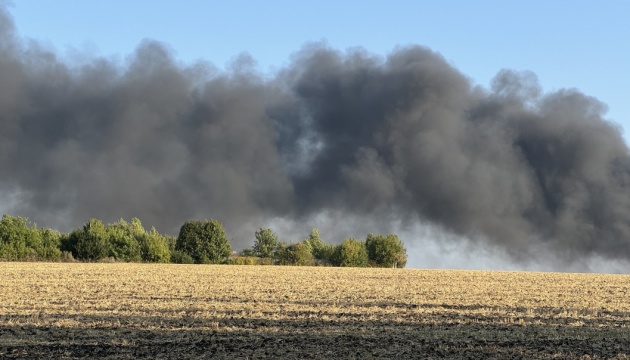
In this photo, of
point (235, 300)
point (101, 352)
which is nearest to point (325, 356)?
point (101, 352)

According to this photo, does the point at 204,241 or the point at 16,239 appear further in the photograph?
the point at 204,241

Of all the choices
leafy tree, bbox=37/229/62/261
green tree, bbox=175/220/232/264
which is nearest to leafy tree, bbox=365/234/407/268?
green tree, bbox=175/220/232/264

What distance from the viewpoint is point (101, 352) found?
19.0m

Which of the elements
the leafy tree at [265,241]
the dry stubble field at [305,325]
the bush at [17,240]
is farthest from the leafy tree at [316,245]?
the dry stubble field at [305,325]

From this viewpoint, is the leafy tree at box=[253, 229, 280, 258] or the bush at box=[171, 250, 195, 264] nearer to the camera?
the bush at box=[171, 250, 195, 264]

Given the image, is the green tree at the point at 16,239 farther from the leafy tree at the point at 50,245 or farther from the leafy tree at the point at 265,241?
the leafy tree at the point at 265,241

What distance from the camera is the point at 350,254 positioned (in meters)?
110

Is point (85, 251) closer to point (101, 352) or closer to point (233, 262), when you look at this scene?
point (233, 262)

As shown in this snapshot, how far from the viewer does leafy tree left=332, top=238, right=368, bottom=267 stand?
110 m

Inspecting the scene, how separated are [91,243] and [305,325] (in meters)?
77.8

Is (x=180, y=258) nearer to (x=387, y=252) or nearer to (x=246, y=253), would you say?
(x=387, y=252)

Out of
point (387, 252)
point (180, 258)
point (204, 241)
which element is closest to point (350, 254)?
point (387, 252)

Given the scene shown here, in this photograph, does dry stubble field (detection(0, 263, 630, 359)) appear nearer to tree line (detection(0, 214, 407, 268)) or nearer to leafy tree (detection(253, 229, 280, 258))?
tree line (detection(0, 214, 407, 268))

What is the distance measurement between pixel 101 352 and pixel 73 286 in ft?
84.3
